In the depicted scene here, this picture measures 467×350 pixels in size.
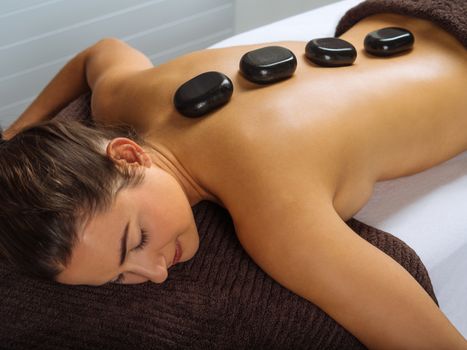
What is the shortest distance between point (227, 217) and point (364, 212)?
0.83 feet

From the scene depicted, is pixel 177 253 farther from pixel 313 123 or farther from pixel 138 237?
pixel 313 123

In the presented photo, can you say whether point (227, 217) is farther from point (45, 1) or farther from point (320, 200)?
point (45, 1)

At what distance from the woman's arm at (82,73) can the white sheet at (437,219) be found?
1.92 ft

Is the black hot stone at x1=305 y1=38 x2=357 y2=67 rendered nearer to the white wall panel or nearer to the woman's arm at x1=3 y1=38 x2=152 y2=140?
the woman's arm at x1=3 y1=38 x2=152 y2=140

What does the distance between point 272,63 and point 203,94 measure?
14cm

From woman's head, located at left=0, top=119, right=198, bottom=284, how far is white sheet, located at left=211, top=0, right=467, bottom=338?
1.26 feet

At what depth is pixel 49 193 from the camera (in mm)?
835

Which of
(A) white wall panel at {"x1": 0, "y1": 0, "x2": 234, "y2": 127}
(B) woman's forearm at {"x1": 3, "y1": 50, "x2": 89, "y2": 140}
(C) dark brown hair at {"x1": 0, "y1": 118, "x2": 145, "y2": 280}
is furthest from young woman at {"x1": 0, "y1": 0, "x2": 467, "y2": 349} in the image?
(A) white wall panel at {"x1": 0, "y1": 0, "x2": 234, "y2": 127}

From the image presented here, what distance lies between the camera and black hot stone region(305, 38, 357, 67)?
1.07m

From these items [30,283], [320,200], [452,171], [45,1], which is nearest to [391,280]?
[320,200]

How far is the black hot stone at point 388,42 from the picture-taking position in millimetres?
1106

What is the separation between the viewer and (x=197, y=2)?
75.8 inches

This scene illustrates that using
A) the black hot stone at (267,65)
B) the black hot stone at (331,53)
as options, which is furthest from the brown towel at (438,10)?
the black hot stone at (267,65)

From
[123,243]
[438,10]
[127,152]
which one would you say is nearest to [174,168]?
[127,152]
